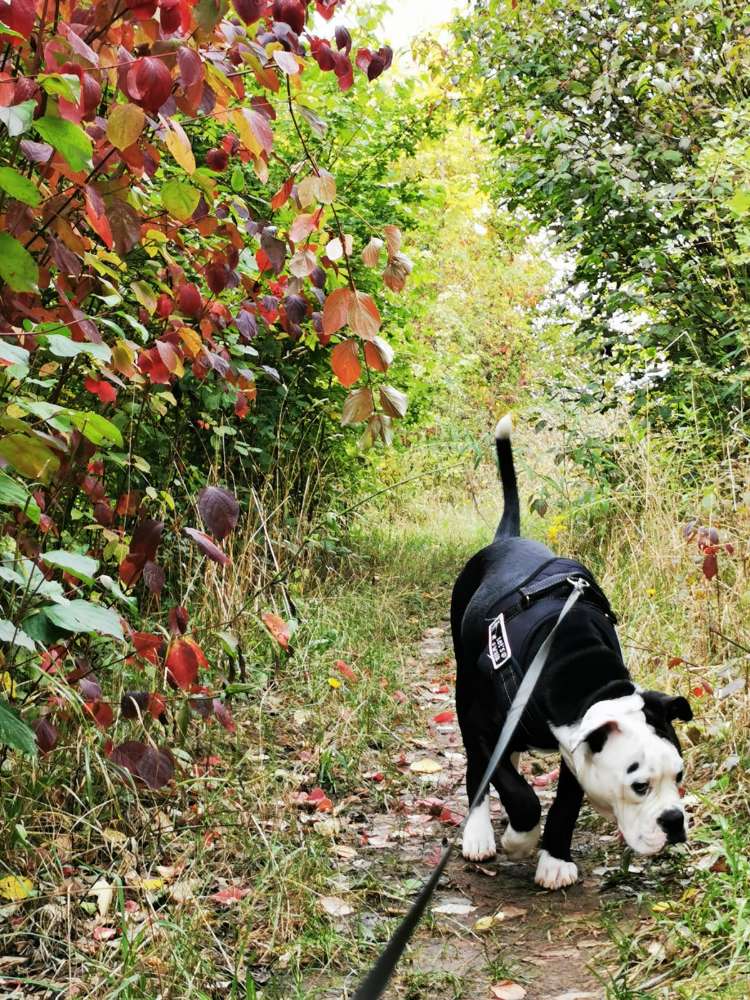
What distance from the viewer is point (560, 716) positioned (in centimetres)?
286

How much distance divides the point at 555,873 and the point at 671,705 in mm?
665

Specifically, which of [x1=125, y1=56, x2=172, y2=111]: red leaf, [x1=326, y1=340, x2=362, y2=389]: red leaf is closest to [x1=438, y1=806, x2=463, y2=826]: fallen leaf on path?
[x1=326, y1=340, x2=362, y2=389]: red leaf

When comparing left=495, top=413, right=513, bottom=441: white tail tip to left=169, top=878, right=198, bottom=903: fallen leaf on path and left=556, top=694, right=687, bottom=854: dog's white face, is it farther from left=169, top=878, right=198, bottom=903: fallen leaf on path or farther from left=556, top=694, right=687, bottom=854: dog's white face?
left=169, top=878, right=198, bottom=903: fallen leaf on path

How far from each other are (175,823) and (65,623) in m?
1.33

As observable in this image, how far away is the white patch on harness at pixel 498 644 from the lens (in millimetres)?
3154

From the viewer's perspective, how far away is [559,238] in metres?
6.01

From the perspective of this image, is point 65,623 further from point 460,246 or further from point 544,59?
point 460,246

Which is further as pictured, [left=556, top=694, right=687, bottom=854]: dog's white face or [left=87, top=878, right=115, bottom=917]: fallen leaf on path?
[left=556, top=694, right=687, bottom=854]: dog's white face

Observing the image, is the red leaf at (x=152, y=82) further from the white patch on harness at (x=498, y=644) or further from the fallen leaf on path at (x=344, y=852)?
the fallen leaf on path at (x=344, y=852)

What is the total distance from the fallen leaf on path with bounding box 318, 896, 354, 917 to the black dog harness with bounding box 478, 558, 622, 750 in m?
0.72

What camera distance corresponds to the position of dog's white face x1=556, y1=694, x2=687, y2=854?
2.56 meters

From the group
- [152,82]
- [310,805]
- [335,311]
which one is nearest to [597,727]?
[310,805]

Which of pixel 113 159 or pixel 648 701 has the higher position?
pixel 113 159

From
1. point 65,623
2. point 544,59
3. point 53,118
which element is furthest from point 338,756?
point 544,59
